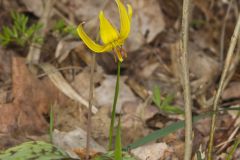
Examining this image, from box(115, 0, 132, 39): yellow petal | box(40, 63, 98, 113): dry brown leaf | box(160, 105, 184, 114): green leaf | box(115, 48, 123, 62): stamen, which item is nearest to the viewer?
box(115, 0, 132, 39): yellow petal

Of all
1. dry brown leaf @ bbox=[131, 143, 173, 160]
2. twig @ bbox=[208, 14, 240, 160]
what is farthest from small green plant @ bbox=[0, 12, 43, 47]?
twig @ bbox=[208, 14, 240, 160]

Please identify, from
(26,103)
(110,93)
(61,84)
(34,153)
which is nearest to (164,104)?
(110,93)

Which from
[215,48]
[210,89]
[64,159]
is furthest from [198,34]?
[64,159]

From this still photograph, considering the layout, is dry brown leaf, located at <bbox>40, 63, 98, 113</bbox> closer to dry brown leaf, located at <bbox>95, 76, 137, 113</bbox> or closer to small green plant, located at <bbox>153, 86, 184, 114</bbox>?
dry brown leaf, located at <bbox>95, 76, 137, 113</bbox>

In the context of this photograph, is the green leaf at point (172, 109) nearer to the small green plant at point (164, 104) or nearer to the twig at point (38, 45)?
the small green plant at point (164, 104)

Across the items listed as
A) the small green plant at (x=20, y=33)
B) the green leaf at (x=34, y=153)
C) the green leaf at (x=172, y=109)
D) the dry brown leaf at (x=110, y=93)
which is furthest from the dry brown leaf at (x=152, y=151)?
the small green plant at (x=20, y=33)

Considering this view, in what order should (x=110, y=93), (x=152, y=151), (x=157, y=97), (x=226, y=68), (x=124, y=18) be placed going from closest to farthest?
(x=124, y=18) < (x=226, y=68) < (x=152, y=151) < (x=157, y=97) < (x=110, y=93)

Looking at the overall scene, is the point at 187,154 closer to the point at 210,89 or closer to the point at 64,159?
the point at 64,159

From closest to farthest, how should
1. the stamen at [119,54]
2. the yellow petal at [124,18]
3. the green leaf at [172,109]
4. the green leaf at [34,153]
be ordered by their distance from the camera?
the yellow petal at [124,18] → the stamen at [119,54] → the green leaf at [34,153] → the green leaf at [172,109]

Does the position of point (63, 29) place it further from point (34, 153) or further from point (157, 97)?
point (34, 153)
